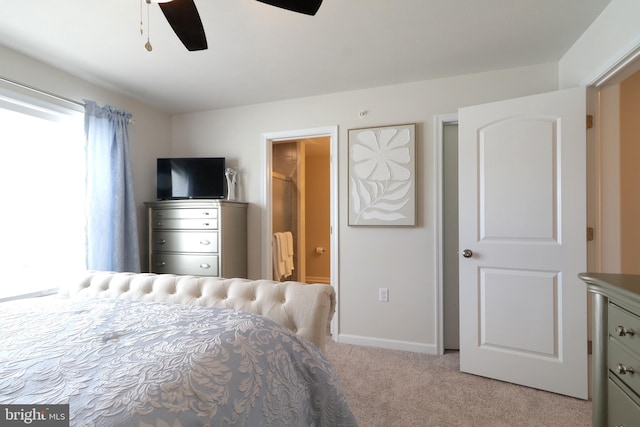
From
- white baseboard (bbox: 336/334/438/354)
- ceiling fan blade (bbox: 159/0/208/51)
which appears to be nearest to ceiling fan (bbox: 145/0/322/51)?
ceiling fan blade (bbox: 159/0/208/51)

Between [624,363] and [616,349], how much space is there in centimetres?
5

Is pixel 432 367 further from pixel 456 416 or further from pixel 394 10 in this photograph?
pixel 394 10

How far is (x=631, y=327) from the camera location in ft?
3.18

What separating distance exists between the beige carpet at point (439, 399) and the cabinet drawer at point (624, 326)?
104 cm

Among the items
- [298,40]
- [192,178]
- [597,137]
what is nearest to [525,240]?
[597,137]

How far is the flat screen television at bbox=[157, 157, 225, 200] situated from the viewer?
10.4ft

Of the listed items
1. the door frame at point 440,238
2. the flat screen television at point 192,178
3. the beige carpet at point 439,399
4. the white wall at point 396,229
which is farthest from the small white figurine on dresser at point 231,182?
the door frame at point 440,238

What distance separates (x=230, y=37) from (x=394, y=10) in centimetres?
106

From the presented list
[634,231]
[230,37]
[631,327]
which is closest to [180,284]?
[230,37]

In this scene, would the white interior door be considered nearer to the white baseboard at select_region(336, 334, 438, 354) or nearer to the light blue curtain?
the white baseboard at select_region(336, 334, 438, 354)

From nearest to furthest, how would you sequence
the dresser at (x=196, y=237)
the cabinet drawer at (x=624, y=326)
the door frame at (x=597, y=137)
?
the cabinet drawer at (x=624, y=326)
the door frame at (x=597, y=137)
the dresser at (x=196, y=237)

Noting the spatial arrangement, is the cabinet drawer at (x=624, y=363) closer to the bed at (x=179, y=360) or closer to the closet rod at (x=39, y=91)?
the bed at (x=179, y=360)

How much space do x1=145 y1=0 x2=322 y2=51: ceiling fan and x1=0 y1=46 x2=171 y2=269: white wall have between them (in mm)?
1634

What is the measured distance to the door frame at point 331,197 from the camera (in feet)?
9.66
